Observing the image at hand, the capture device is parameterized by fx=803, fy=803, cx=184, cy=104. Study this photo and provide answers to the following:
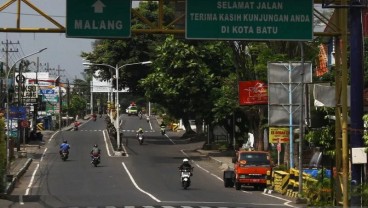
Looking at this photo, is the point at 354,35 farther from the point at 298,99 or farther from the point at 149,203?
the point at 298,99

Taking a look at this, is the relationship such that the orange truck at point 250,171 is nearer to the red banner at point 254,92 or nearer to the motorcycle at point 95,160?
the red banner at point 254,92

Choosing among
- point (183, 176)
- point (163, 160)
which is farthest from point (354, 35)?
point (163, 160)

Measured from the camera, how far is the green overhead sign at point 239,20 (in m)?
19.9

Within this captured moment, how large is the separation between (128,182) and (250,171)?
6.98m

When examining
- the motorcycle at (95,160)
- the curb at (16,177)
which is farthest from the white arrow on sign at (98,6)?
the motorcycle at (95,160)

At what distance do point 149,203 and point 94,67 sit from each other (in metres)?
49.6

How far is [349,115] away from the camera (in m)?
23.4

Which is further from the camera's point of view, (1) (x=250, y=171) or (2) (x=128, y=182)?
(2) (x=128, y=182)

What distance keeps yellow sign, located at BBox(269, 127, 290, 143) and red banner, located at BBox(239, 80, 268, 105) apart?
345cm

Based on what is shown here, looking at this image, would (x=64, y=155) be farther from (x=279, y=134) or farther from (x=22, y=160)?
(x=279, y=134)

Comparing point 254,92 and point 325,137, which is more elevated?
point 254,92

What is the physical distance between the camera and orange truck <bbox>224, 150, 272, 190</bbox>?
36438 mm

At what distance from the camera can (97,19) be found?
19.7 m

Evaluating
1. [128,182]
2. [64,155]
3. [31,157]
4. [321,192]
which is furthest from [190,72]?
[321,192]
